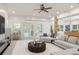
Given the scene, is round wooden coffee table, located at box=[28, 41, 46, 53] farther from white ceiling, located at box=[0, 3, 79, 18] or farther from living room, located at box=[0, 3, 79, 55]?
white ceiling, located at box=[0, 3, 79, 18]

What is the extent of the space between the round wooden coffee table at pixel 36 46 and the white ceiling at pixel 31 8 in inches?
29.0

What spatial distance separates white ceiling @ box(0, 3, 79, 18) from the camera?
2.04m

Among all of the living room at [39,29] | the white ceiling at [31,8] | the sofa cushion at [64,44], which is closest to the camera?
the white ceiling at [31,8]

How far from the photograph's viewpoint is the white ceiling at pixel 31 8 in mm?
2036

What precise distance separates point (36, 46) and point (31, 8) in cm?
98

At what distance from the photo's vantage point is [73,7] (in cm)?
209

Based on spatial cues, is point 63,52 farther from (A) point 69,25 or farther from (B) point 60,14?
(B) point 60,14

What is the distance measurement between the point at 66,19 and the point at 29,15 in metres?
0.99

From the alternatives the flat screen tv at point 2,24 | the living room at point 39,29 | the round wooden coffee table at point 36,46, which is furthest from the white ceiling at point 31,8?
the round wooden coffee table at point 36,46

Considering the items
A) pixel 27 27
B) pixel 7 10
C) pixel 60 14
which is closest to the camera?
pixel 7 10

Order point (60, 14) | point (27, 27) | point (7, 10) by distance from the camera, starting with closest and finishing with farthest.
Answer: point (7, 10) < point (60, 14) < point (27, 27)

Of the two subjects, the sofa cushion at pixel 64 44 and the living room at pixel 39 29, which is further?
the sofa cushion at pixel 64 44

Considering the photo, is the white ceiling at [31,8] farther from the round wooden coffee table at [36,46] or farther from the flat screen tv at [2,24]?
the round wooden coffee table at [36,46]
